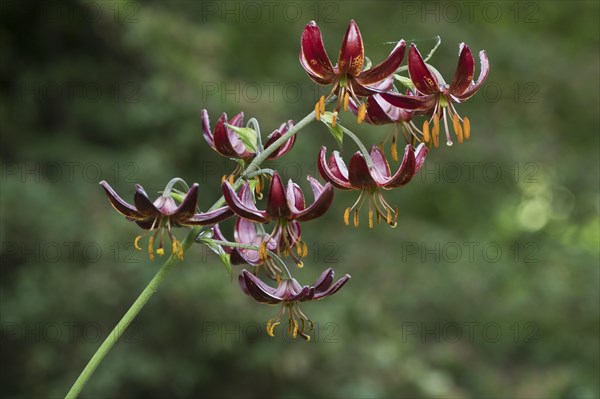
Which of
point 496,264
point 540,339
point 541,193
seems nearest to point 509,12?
point 541,193

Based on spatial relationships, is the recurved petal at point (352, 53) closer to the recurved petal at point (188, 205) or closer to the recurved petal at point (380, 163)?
the recurved petal at point (380, 163)

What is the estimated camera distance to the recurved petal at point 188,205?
151 cm

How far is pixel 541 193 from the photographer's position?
8805 millimetres

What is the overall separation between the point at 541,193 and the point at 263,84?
416cm

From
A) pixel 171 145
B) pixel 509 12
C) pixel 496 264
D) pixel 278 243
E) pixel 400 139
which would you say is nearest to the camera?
pixel 278 243

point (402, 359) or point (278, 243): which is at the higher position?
point (278, 243)

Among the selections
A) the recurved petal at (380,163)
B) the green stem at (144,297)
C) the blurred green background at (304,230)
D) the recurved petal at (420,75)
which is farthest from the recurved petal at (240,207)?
the blurred green background at (304,230)

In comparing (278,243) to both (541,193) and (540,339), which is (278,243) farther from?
(541,193)

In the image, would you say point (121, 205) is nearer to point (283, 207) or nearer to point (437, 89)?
point (283, 207)

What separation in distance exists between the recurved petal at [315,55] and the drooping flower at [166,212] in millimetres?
320

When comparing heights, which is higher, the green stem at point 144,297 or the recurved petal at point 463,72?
the recurved petal at point 463,72

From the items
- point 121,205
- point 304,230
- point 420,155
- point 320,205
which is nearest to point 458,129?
point 420,155

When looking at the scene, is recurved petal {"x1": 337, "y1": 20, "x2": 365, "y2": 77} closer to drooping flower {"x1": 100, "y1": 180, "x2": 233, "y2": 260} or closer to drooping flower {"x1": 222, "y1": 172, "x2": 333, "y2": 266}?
drooping flower {"x1": 222, "y1": 172, "x2": 333, "y2": 266}

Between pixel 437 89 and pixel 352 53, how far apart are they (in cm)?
20
